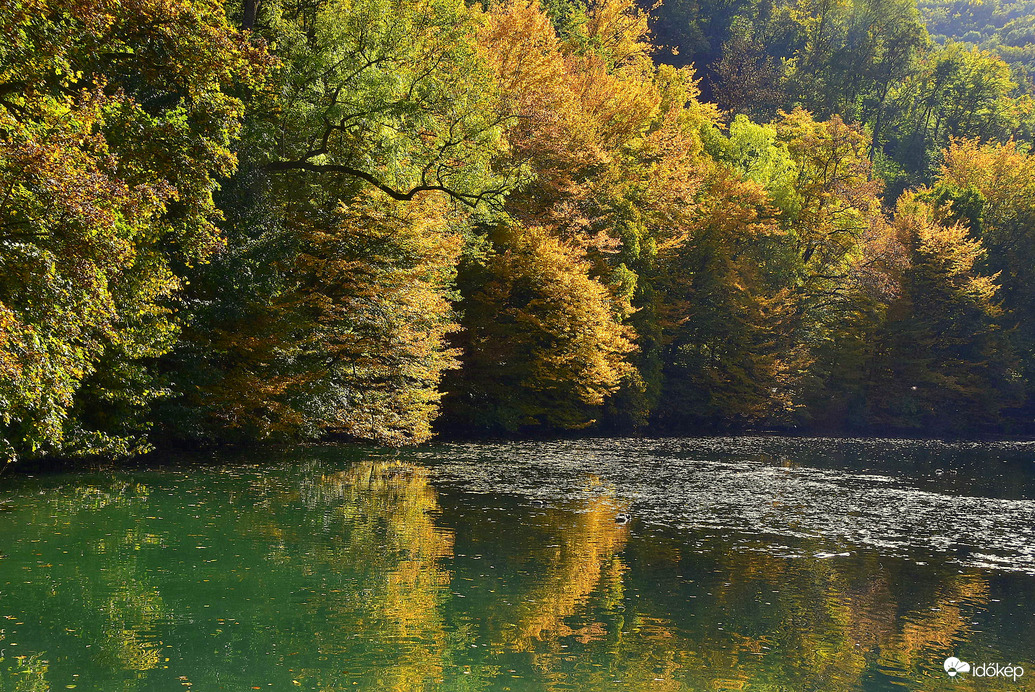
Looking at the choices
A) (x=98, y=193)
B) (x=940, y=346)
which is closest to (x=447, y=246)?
(x=98, y=193)

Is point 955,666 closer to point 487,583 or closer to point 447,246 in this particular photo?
point 487,583

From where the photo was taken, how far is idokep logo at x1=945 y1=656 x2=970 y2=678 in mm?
10371

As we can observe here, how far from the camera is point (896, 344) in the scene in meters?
56.9

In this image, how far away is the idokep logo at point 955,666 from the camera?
1037cm

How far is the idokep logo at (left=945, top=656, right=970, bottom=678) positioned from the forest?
12115 mm

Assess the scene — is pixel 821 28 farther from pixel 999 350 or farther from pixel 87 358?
pixel 87 358

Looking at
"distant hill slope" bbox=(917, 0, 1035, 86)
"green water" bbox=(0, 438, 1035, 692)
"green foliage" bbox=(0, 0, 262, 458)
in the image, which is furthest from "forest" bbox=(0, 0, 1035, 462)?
"distant hill slope" bbox=(917, 0, 1035, 86)

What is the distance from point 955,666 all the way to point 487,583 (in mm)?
5742

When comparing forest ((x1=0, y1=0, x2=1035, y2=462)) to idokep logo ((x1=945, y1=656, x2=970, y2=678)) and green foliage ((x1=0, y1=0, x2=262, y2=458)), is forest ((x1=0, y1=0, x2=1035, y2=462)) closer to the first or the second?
green foliage ((x1=0, y1=0, x2=262, y2=458))

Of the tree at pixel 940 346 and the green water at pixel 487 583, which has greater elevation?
the tree at pixel 940 346

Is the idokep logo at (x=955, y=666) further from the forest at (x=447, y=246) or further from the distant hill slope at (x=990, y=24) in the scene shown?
the distant hill slope at (x=990, y=24)

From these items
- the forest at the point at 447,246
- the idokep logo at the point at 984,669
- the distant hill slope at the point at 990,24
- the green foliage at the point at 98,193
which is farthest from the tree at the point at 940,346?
the distant hill slope at the point at 990,24

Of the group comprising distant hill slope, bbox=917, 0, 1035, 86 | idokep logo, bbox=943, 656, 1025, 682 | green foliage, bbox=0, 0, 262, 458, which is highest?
distant hill slope, bbox=917, 0, 1035, 86

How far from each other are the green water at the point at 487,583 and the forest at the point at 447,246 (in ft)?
8.36
